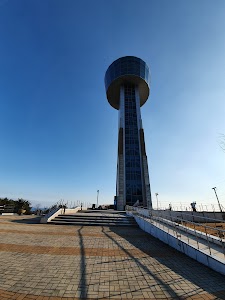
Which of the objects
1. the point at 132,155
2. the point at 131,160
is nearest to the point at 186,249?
the point at 131,160

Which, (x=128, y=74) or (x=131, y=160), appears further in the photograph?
(x=128, y=74)

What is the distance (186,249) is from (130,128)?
3386 centimetres

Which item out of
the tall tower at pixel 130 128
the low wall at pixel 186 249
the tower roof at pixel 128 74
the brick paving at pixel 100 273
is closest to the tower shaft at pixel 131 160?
the tall tower at pixel 130 128

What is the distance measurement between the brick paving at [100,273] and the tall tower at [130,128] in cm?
2569

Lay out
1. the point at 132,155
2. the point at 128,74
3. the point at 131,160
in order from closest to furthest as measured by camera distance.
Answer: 1. the point at 131,160
2. the point at 132,155
3. the point at 128,74

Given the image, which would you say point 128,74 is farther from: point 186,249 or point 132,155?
point 186,249

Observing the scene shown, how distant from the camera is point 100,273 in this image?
483 centimetres

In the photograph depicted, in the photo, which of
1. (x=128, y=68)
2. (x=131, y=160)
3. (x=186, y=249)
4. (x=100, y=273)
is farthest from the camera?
(x=128, y=68)

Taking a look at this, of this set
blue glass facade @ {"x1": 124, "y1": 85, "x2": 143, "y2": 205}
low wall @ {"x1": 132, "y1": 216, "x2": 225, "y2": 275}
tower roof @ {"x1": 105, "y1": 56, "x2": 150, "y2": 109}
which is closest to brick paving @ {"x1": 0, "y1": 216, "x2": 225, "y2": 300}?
low wall @ {"x1": 132, "y1": 216, "x2": 225, "y2": 275}

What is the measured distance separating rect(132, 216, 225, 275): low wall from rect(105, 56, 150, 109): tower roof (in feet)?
136

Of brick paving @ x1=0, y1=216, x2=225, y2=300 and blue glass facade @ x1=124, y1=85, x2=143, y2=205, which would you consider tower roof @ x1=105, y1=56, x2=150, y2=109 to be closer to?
blue glass facade @ x1=124, y1=85, x2=143, y2=205

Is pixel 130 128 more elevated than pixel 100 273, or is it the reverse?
pixel 130 128

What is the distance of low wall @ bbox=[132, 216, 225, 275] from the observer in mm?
5224

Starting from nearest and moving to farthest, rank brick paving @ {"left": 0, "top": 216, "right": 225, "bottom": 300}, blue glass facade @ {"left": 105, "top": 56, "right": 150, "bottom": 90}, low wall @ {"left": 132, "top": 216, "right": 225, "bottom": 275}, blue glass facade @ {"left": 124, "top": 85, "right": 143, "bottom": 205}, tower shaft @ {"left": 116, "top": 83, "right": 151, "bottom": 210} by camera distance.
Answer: brick paving @ {"left": 0, "top": 216, "right": 225, "bottom": 300} < low wall @ {"left": 132, "top": 216, "right": 225, "bottom": 275} < tower shaft @ {"left": 116, "top": 83, "right": 151, "bottom": 210} < blue glass facade @ {"left": 124, "top": 85, "right": 143, "bottom": 205} < blue glass facade @ {"left": 105, "top": 56, "right": 150, "bottom": 90}
